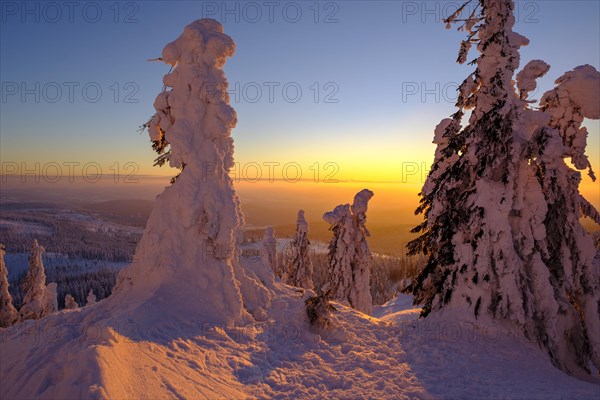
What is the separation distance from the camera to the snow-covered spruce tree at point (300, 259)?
97.6 feet

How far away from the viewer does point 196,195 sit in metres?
9.77

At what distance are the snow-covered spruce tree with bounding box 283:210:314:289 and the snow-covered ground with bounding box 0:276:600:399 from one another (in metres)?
18.9

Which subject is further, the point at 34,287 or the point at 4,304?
the point at 34,287

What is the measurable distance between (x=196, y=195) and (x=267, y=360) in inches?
193

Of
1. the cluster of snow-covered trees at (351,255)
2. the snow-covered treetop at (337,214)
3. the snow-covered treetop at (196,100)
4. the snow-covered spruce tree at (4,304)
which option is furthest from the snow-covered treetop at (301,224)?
the snow-covered spruce tree at (4,304)

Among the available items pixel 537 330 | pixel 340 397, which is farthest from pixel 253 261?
pixel 537 330

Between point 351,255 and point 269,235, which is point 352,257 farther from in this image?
point 269,235

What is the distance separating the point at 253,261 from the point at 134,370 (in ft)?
26.6

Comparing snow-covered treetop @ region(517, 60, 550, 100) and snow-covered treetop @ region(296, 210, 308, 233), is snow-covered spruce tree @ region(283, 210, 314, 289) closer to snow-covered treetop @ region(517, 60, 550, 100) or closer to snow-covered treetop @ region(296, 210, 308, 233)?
snow-covered treetop @ region(296, 210, 308, 233)

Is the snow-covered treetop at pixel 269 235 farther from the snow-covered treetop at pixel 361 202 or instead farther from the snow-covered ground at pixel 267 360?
the snow-covered ground at pixel 267 360

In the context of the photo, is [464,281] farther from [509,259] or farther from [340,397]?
[340,397]

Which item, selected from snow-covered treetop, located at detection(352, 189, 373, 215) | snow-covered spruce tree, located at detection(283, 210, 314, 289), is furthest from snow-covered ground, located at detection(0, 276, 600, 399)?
snow-covered spruce tree, located at detection(283, 210, 314, 289)

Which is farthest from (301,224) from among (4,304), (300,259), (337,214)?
(4,304)

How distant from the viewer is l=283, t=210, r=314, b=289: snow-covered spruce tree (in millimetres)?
29734
